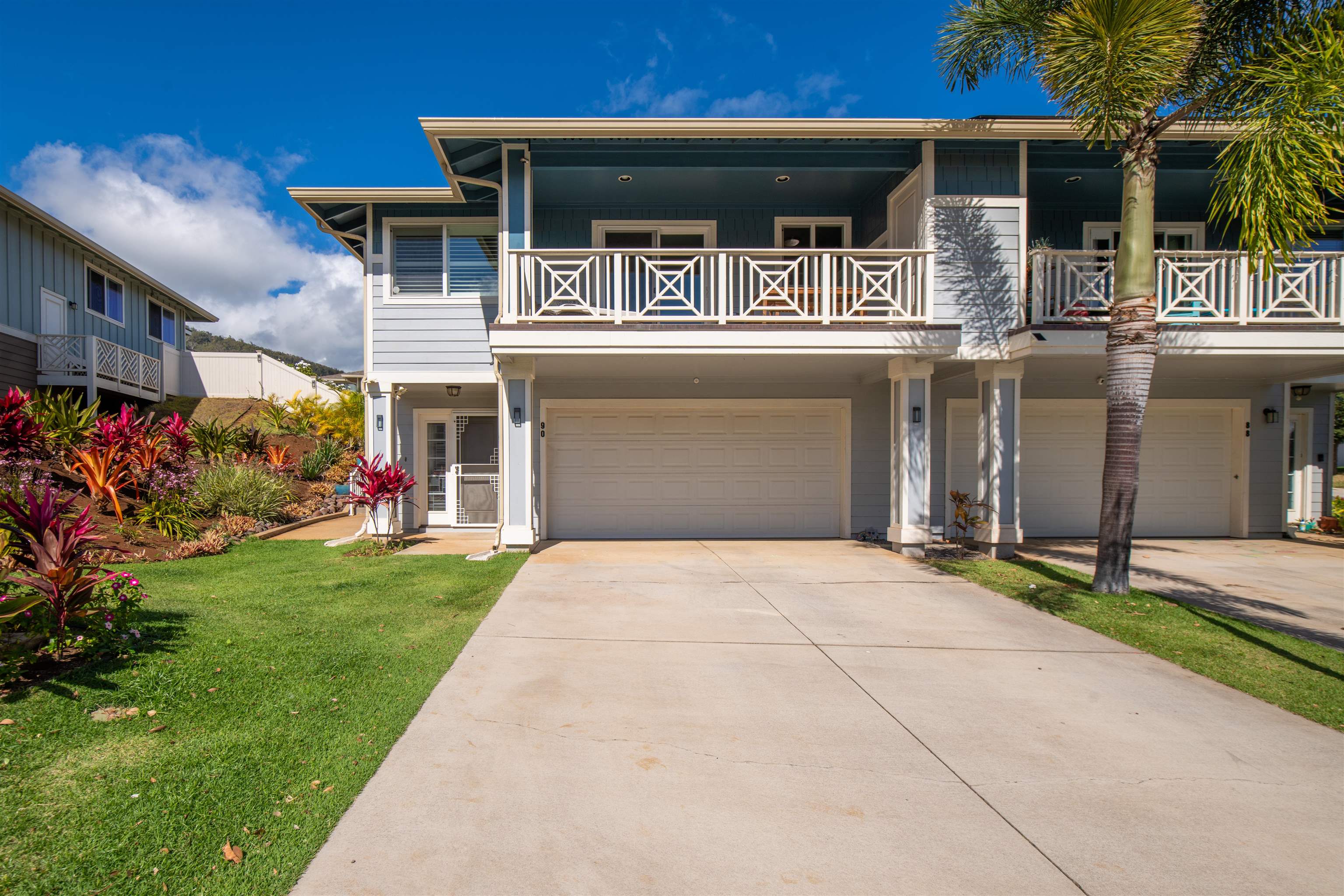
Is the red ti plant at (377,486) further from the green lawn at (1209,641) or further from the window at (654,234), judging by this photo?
the green lawn at (1209,641)

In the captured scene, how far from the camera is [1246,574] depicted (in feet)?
27.2

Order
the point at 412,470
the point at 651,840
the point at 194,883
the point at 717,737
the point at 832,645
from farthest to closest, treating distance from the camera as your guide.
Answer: the point at 412,470 → the point at 832,645 → the point at 717,737 → the point at 651,840 → the point at 194,883

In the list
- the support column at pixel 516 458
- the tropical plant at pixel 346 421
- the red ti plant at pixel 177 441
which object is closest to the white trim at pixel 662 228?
the support column at pixel 516 458

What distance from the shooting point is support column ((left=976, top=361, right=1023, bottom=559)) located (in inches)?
368

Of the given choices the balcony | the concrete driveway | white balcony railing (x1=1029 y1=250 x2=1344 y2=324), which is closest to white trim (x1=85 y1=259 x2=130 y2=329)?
the balcony

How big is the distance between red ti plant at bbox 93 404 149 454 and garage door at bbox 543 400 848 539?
236 inches

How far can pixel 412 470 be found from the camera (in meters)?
11.8

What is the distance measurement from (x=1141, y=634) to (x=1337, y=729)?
71.0 inches

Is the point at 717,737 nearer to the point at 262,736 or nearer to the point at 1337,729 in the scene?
the point at 262,736

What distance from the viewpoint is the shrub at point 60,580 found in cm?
384

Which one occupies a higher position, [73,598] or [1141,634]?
[73,598]

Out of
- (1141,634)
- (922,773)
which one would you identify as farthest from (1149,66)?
(922,773)

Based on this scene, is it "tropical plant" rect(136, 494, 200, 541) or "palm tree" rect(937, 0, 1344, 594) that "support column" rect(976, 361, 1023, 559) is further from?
"tropical plant" rect(136, 494, 200, 541)

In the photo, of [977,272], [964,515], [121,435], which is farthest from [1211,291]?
[121,435]
